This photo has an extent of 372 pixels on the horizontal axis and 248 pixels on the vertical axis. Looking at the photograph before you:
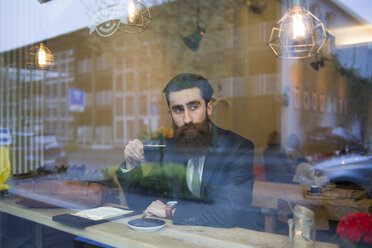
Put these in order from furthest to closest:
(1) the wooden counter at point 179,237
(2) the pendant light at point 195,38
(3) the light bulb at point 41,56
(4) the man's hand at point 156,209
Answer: (2) the pendant light at point 195,38, (3) the light bulb at point 41,56, (4) the man's hand at point 156,209, (1) the wooden counter at point 179,237

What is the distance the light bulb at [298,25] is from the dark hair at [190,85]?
30.8 inches

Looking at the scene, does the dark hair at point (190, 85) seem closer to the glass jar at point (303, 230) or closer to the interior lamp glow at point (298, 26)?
the interior lamp glow at point (298, 26)

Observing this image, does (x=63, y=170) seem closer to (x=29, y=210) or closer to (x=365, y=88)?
(x=29, y=210)

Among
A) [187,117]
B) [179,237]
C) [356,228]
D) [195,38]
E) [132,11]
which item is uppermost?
[195,38]

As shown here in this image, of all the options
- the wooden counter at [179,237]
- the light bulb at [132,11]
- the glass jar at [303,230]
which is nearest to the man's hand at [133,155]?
the wooden counter at [179,237]

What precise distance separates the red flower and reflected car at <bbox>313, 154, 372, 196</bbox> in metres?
2.21

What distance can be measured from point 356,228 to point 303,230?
6.6 inches

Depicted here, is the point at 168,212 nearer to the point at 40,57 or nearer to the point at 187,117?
the point at 187,117

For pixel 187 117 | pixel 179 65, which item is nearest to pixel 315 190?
pixel 187 117

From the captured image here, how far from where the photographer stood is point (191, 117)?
1.84 m

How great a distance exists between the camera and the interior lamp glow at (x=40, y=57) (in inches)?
96.3

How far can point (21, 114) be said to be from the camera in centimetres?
412

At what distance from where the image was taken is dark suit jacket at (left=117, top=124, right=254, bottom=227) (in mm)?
1483

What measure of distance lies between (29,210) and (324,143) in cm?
640
